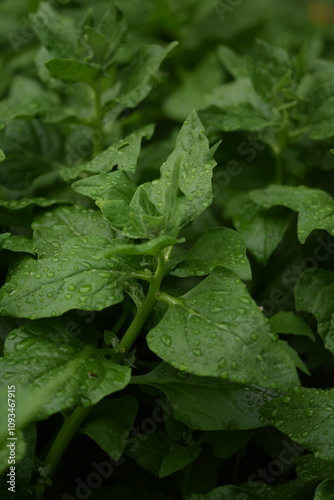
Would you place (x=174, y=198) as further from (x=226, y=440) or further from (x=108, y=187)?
(x=226, y=440)

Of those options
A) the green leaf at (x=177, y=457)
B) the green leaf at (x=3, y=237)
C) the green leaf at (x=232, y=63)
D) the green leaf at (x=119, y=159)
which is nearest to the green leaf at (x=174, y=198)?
the green leaf at (x=119, y=159)

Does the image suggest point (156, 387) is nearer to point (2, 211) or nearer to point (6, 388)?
point (6, 388)

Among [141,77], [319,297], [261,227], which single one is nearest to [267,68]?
[141,77]

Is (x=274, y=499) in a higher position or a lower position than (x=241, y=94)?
lower

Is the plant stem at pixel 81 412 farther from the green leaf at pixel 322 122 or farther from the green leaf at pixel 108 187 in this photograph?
the green leaf at pixel 322 122

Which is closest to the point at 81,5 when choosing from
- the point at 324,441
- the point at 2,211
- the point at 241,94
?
the point at 241,94

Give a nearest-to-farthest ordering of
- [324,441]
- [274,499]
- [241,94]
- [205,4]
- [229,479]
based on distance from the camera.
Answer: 1. [324,441]
2. [274,499]
3. [229,479]
4. [241,94]
5. [205,4]
